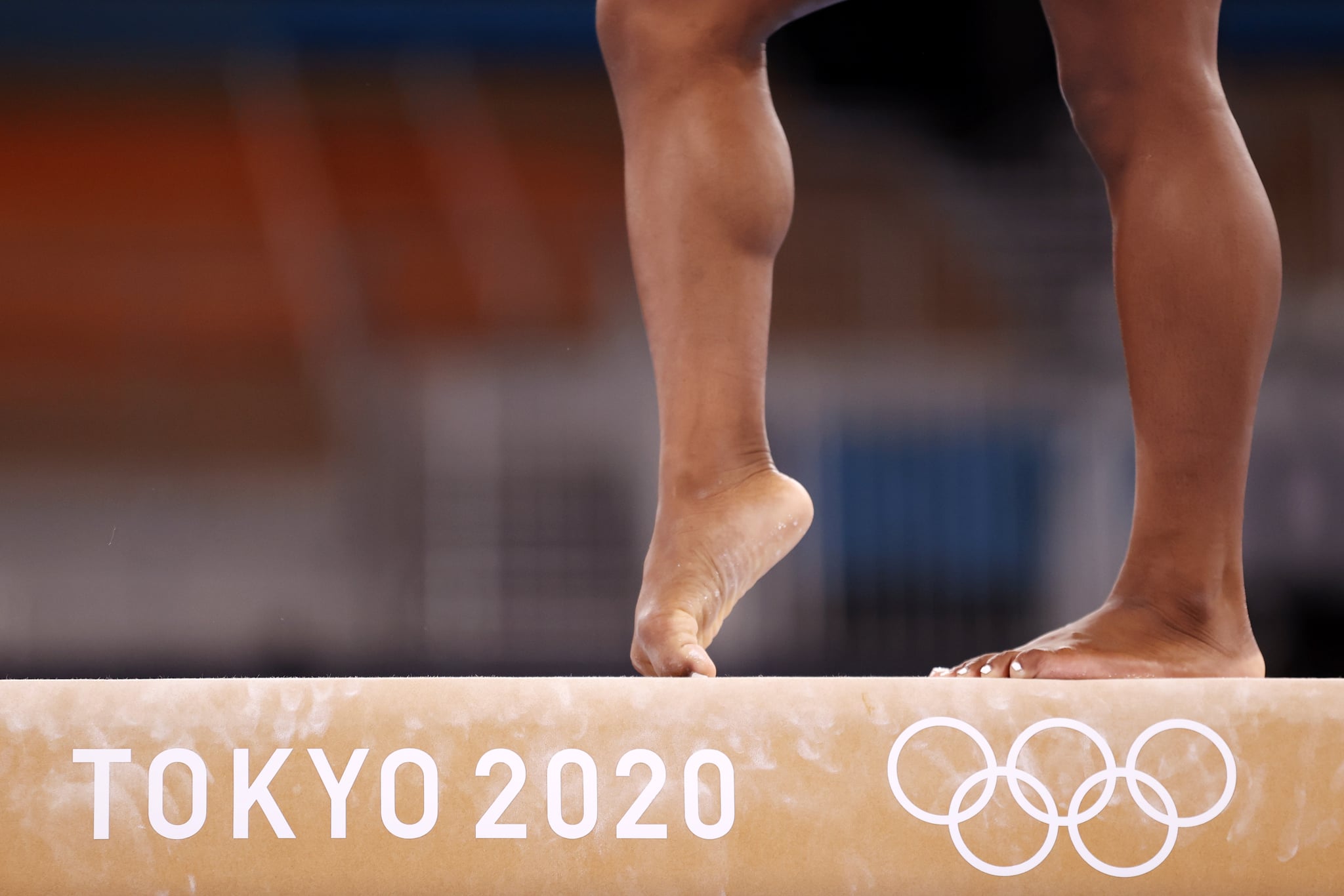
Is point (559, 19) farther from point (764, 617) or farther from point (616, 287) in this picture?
point (764, 617)

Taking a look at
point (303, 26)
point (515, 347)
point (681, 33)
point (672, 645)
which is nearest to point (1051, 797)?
point (672, 645)

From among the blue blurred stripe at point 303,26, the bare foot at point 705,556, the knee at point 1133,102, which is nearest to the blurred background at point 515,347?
the blue blurred stripe at point 303,26

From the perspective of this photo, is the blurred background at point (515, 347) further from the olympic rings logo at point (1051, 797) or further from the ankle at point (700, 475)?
the olympic rings logo at point (1051, 797)

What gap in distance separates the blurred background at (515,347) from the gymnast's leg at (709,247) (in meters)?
2.50

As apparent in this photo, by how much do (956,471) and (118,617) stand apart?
94.0 inches

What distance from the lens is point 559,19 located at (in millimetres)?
4223

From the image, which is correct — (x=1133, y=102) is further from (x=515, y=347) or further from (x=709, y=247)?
(x=515, y=347)

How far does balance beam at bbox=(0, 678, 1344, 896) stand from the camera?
2.56 feet

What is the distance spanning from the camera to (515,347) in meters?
4.33

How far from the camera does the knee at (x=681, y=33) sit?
4.18 ft

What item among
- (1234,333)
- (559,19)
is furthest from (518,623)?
(1234,333)

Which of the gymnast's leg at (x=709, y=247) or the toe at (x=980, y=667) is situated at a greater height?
the gymnast's leg at (x=709, y=247)

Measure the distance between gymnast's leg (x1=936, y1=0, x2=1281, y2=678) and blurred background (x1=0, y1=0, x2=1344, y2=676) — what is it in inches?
103

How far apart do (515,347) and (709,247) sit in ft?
10.3
